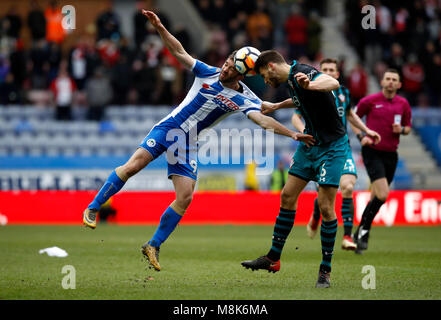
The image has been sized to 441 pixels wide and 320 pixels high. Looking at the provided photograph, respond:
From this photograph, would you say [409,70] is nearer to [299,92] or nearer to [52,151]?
[52,151]

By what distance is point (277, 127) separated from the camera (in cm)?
827

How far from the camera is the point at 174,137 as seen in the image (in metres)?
8.99

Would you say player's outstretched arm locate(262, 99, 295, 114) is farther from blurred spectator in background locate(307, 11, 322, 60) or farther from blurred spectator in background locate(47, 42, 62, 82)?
blurred spectator in background locate(307, 11, 322, 60)

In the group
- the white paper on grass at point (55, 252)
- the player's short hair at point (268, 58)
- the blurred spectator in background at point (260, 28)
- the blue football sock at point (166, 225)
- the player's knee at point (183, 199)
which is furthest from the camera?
the blurred spectator in background at point (260, 28)

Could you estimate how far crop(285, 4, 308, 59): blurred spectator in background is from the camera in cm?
2389

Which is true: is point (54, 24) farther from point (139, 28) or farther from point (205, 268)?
point (205, 268)

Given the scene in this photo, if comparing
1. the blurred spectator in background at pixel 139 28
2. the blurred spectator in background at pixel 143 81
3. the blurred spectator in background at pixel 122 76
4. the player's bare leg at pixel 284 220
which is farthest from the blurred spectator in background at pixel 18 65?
the player's bare leg at pixel 284 220

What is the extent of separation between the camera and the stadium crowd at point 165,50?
73.0 ft

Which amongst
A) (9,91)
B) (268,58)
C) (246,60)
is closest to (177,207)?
(246,60)

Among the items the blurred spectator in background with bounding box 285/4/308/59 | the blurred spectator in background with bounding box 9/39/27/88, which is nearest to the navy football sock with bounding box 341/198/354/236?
the blurred spectator in background with bounding box 285/4/308/59

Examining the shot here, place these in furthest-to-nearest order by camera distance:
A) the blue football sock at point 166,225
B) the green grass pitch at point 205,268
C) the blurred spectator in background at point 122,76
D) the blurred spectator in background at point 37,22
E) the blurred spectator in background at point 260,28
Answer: the blurred spectator in background at point 37,22, the blurred spectator in background at point 260,28, the blurred spectator in background at point 122,76, the blue football sock at point 166,225, the green grass pitch at point 205,268

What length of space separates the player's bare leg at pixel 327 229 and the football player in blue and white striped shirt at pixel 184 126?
1.33m

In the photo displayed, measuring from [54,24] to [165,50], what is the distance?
11.8 ft

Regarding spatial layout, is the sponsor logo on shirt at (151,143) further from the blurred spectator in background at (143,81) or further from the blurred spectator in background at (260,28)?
the blurred spectator in background at (260,28)
